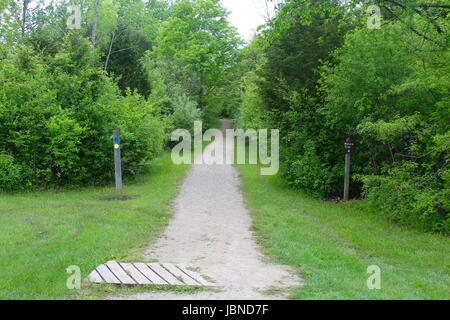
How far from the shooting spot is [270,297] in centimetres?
616

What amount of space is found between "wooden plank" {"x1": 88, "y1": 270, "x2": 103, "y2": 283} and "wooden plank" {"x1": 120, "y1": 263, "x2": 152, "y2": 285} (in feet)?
1.45

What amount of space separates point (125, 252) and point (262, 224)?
397 cm

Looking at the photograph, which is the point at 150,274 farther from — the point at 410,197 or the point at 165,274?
the point at 410,197

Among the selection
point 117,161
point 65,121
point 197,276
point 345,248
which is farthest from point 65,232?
point 65,121

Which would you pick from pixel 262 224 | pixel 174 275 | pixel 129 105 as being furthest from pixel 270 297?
pixel 129 105

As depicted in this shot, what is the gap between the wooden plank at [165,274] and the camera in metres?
6.75

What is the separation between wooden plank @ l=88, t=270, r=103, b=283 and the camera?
687cm

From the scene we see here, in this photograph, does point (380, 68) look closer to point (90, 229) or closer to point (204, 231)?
point (204, 231)

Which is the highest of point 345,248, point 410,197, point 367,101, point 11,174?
point 367,101

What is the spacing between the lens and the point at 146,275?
7098 mm

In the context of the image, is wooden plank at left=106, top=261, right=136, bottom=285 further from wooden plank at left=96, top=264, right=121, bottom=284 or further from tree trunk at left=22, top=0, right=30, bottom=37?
tree trunk at left=22, top=0, right=30, bottom=37

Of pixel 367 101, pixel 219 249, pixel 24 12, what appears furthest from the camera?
pixel 24 12

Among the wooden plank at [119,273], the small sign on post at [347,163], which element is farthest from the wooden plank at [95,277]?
the small sign on post at [347,163]

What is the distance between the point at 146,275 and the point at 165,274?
0.90ft
